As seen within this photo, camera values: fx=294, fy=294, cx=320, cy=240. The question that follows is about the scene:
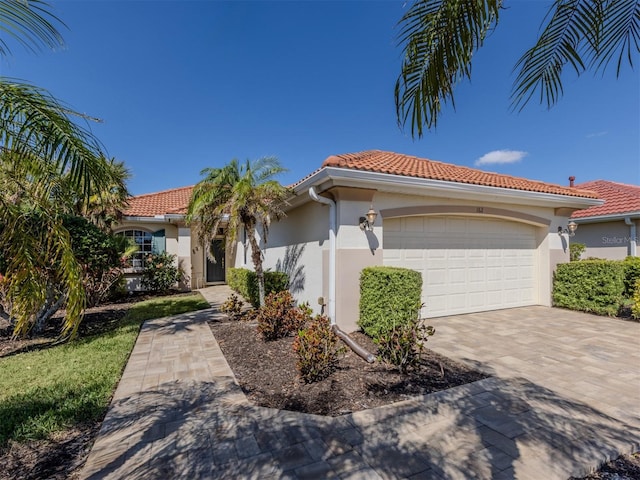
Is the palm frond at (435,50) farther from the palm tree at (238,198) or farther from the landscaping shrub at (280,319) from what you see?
the landscaping shrub at (280,319)

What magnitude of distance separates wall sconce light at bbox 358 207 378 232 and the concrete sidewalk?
3540 mm

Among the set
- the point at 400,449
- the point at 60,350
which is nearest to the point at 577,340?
the point at 400,449

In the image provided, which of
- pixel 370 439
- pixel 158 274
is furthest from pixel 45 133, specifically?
pixel 158 274

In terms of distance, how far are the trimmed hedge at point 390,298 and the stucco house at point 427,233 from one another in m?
0.56

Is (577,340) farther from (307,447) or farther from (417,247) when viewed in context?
(307,447)

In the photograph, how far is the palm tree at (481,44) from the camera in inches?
115

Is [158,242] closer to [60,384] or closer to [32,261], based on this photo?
[60,384]

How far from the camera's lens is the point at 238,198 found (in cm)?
744

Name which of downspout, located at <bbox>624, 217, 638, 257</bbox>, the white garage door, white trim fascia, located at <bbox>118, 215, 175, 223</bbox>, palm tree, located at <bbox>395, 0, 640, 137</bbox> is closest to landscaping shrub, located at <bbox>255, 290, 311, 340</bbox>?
the white garage door

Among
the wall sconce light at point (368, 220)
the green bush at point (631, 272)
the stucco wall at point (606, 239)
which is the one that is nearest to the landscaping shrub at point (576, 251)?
the stucco wall at point (606, 239)

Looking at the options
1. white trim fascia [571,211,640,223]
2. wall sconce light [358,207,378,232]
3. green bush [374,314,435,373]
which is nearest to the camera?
green bush [374,314,435,373]

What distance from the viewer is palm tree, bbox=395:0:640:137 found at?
2.92 metres

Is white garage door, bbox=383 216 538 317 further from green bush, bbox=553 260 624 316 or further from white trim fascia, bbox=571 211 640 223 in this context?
white trim fascia, bbox=571 211 640 223

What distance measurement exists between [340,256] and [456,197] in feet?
13.1
